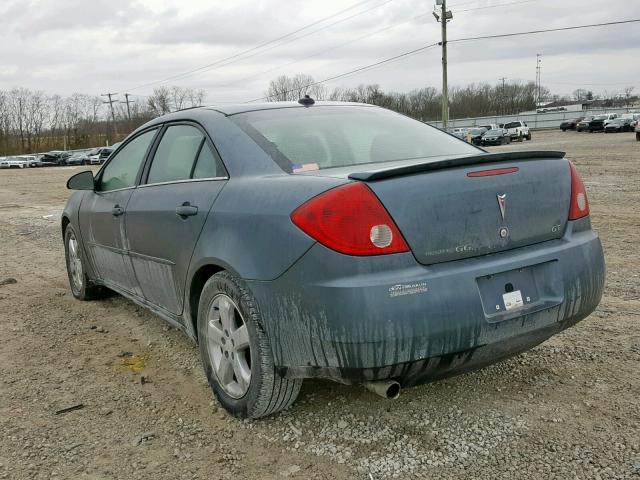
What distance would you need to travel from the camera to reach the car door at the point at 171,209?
3.07 m

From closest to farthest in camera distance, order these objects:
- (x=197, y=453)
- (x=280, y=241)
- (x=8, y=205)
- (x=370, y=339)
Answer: (x=370, y=339)
(x=280, y=241)
(x=197, y=453)
(x=8, y=205)

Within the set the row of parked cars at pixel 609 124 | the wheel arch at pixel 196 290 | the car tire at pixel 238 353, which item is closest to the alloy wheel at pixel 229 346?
the car tire at pixel 238 353

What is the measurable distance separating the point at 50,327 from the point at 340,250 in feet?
10.4

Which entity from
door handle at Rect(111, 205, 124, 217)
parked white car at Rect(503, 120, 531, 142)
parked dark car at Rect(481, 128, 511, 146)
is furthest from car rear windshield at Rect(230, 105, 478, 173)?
parked white car at Rect(503, 120, 531, 142)

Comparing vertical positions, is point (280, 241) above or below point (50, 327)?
above

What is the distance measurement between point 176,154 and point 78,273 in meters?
→ 2.22

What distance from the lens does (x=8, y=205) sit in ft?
51.1

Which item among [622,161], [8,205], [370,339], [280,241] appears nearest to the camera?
[370,339]

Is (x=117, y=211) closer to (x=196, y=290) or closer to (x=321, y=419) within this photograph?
(x=196, y=290)

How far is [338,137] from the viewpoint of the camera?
3.22 meters

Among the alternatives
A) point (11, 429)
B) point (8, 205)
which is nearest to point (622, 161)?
point (8, 205)

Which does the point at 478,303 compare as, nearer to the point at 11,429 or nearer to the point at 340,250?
the point at 340,250

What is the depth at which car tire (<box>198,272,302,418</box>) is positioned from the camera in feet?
8.62

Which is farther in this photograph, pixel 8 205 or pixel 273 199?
pixel 8 205
